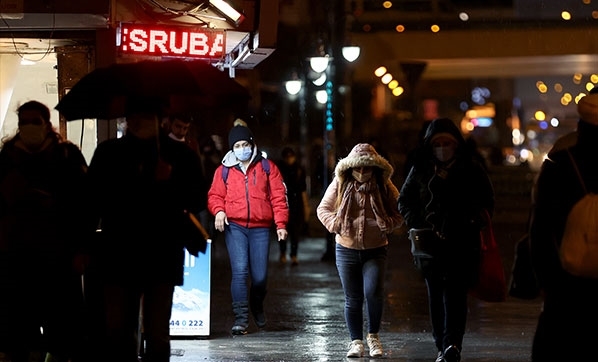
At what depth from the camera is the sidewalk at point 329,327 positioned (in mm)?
10508

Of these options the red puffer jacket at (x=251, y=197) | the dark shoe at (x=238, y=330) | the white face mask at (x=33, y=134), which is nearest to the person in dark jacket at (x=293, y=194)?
the red puffer jacket at (x=251, y=197)

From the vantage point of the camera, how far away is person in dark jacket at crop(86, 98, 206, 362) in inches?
283

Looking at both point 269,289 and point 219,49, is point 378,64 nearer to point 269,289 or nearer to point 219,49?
point 269,289

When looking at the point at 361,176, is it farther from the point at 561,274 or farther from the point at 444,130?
the point at 561,274

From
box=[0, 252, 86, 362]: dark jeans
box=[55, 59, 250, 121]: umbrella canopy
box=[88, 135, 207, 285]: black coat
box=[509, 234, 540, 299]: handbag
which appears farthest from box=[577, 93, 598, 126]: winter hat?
box=[0, 252, 86, 362]: dark jeans

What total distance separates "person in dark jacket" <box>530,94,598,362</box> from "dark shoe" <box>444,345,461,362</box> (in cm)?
313

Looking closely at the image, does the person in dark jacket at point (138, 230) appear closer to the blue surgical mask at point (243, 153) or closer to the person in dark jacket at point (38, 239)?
the person in dark jacket at point (38, 239)

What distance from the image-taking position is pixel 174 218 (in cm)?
731

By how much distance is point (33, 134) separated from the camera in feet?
25.9

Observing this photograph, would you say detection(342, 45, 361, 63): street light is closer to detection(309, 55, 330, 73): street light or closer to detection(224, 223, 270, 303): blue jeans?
detection(309, 55, 330, 73): street light

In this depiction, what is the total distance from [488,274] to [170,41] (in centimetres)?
396

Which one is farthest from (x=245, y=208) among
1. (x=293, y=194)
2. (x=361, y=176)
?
(x=293, y=194)

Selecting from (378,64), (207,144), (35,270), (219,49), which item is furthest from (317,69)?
(378,64)

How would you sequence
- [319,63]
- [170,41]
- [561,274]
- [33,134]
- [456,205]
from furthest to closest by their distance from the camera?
1. [319,63]
2. [170,41]
3. [456,205]
4. [33,134]
5. [561,274]
